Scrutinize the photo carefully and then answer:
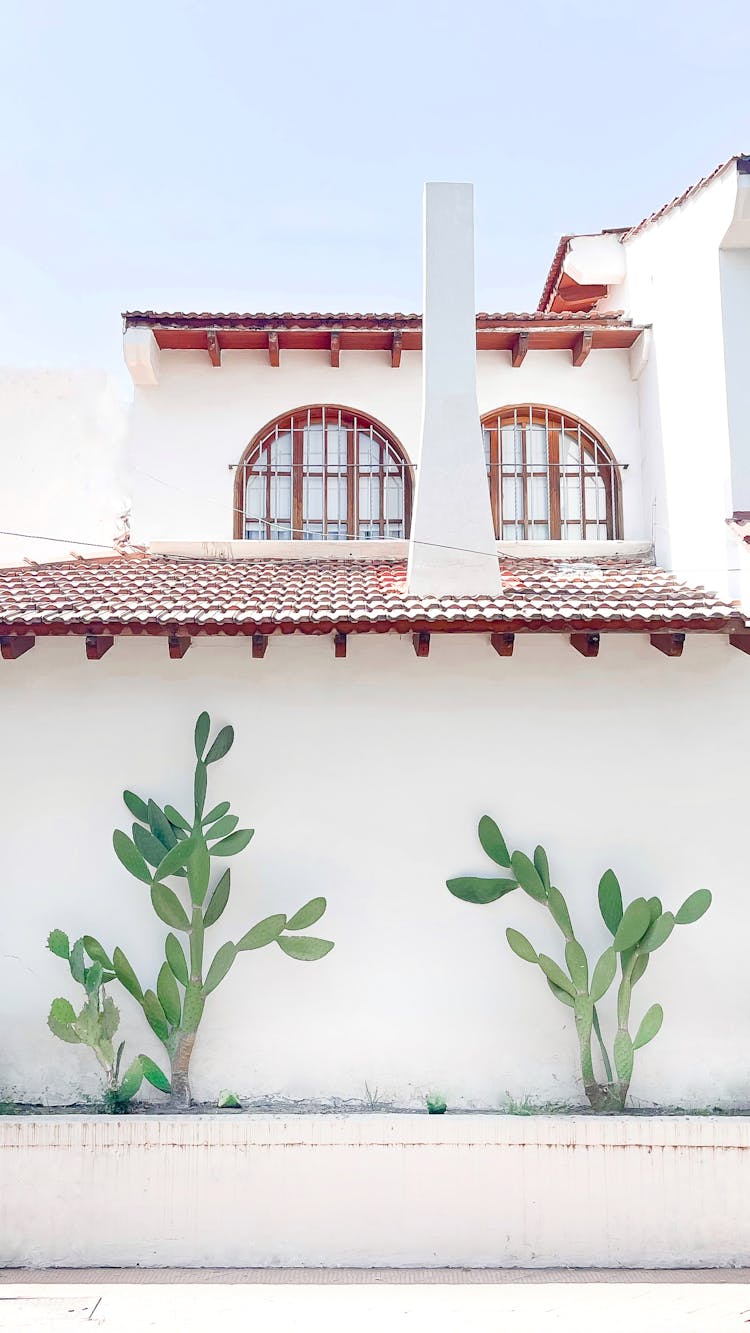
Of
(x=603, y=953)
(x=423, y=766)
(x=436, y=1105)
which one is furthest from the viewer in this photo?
(x=423, y=766)

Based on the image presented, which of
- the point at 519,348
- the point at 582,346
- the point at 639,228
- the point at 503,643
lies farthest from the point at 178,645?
the point at 639,228

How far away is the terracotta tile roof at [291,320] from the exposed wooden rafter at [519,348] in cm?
13

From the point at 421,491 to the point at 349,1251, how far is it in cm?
528

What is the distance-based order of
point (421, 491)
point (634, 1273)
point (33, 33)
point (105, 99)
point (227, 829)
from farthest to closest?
point (105, 99) → point (33, 33) → point (421, 491) → point (227, 829) → point (634, 1273)

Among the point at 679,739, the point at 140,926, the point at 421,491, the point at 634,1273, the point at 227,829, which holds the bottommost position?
the point at 634,1273

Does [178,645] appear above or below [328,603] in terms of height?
below

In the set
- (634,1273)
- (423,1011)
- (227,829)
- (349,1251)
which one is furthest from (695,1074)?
(227,829)

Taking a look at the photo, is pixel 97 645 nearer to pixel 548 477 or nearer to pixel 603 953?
pixel 603 953

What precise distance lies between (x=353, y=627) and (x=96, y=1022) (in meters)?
2.99

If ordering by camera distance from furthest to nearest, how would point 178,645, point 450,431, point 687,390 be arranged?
point 687,390 < point 450,431 < point 178,645
